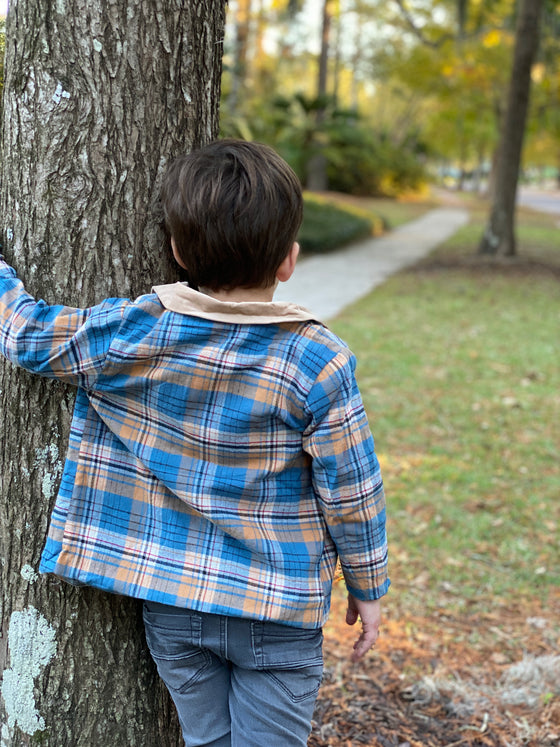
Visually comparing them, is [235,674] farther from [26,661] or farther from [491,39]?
[491,39]

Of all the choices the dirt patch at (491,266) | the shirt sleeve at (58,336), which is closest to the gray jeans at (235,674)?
the shirt sleeve at (58,336)

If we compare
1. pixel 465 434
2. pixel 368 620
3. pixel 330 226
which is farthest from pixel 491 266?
pixel 368 620

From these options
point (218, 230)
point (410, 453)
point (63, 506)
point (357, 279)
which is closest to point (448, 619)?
point (410, 453)

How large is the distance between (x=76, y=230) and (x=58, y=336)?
0.26 meters

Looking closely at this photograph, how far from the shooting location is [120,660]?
5.87 feet

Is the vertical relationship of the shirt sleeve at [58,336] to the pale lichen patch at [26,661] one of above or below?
above

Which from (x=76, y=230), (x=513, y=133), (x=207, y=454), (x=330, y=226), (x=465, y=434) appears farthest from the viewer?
(x=330, y=226)

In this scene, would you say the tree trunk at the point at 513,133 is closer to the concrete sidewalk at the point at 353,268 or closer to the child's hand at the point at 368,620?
the concrete sidewalk at the point at 353,268

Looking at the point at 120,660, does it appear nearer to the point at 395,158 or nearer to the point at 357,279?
the point at 357,279

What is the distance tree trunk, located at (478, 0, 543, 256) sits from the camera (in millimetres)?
11344

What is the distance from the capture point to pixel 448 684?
8.66 ft

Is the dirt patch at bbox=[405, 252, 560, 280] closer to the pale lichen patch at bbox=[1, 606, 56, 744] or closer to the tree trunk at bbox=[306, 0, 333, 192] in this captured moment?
the tree trunk at bbox=[306, 0, 333, 192]

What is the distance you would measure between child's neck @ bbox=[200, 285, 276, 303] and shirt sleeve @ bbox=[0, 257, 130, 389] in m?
0.18

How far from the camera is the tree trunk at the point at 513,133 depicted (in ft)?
37.2
